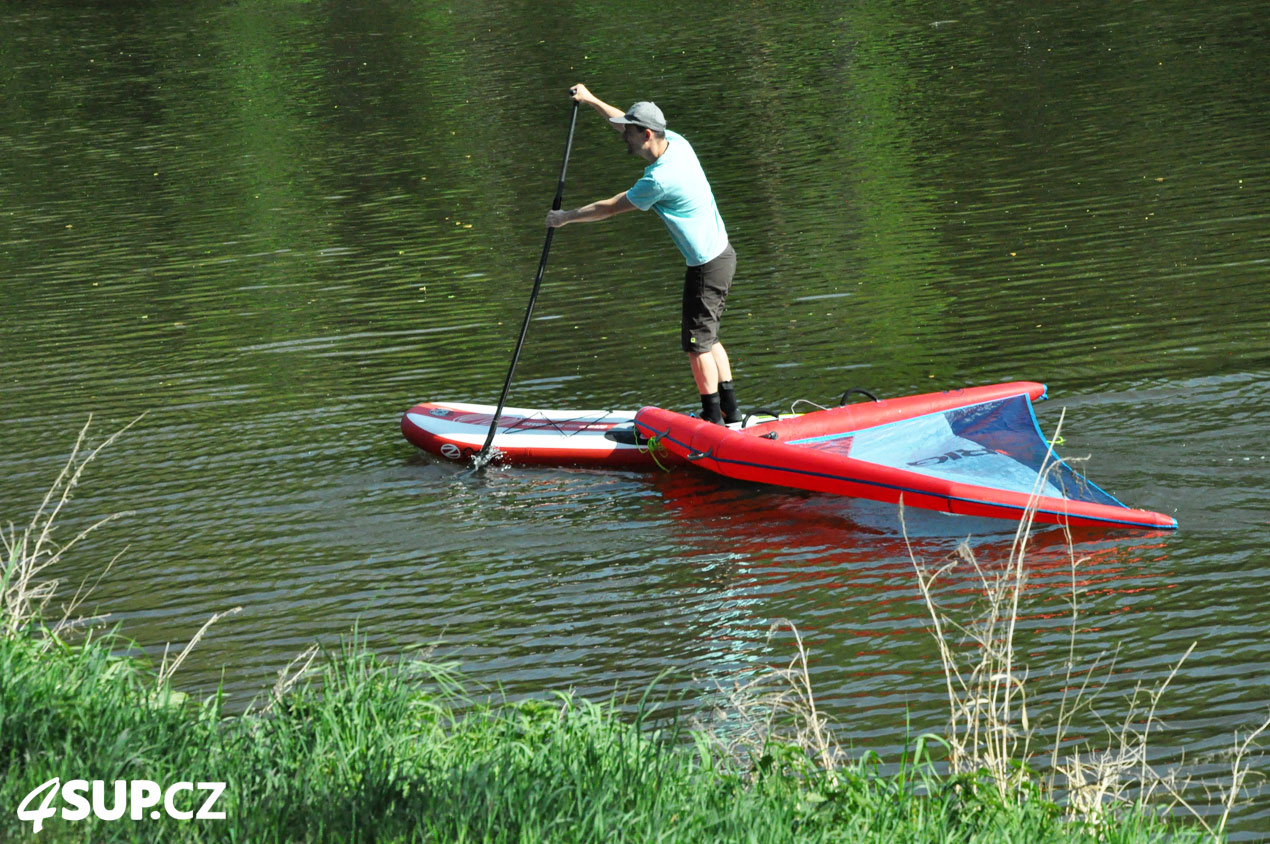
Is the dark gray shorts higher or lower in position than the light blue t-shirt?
lower

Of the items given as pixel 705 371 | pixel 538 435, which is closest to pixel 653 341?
pixel 538 435

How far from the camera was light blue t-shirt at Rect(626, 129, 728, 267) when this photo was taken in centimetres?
857

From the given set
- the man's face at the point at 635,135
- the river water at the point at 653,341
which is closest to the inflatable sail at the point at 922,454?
the river water at the point at 653,341

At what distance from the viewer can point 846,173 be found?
16922mm

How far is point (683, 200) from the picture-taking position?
8680 mm

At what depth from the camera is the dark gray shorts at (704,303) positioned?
8.82m

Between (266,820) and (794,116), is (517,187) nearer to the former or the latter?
(794,116)

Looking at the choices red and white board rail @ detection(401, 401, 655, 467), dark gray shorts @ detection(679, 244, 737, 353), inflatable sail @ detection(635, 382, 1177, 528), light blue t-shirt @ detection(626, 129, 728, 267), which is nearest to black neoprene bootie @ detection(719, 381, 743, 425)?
dark gray shorts @ detection(679, 244, 737, 353)

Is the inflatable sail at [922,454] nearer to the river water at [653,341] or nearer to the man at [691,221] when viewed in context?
the river water at [653,341]

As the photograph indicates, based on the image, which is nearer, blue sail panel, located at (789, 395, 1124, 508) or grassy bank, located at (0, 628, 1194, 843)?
grassy bank, located at (0, 628, 1194, 843)

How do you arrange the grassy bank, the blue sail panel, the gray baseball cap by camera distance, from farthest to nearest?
the gray baseball cap < the blue sail panel < the grassy bank

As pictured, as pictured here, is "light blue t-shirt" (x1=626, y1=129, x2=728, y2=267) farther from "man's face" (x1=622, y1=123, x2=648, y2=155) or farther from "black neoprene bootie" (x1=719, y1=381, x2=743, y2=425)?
"black neoprene bootie" (x1=719, y1=381, x2=743, y2=425)

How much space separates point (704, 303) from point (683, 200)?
24.8 inches

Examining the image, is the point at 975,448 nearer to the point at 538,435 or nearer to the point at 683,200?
the point at 683,200
